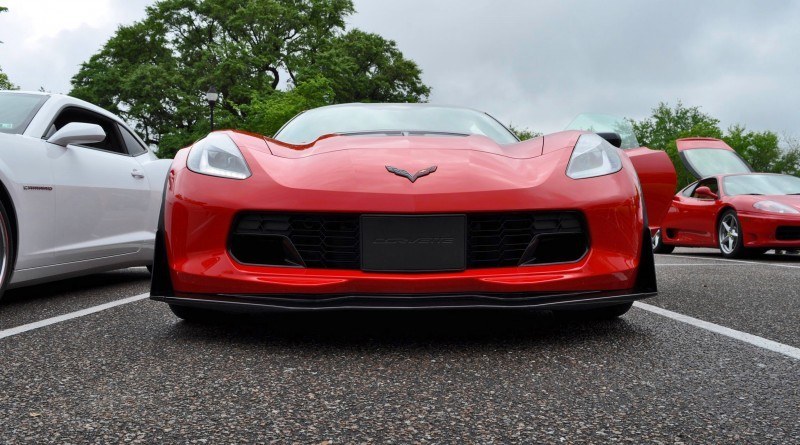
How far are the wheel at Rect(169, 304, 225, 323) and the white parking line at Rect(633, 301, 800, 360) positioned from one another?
2.15 m

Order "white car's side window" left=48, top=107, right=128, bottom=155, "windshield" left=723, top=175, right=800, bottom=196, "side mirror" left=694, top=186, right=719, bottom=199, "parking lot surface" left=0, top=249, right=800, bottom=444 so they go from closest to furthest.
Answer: "parking lot surface" left=0, top=249, right=800, bottom=444
"white car's side window" left=48, top=107, right=128, bottom=155
"windshield" left=723, top=175, right=800, bottom=196
"side mirror" left=694, top=186, right=719, bottom=199

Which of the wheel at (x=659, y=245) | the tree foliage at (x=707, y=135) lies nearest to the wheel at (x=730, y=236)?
the wheel at (x=659, y=245)

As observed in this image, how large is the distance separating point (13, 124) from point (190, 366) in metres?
2.50

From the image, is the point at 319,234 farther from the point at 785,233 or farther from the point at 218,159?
the point at 785,233

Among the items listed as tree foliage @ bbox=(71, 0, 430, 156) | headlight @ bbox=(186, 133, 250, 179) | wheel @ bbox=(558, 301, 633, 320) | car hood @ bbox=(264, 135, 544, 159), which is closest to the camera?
headlight @ bbox=(186, 133, 250, 179)

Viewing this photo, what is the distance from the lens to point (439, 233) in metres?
2.74

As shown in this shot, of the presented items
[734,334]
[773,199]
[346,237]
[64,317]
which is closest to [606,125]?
[734,334]

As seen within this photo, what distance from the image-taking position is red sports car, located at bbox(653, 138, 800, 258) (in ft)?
29.2

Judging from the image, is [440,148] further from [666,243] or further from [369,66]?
[369,66]

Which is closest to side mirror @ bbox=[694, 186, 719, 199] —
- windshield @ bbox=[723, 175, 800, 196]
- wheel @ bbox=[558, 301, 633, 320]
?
windshield @ bbox=[723, 175, 800, 196]

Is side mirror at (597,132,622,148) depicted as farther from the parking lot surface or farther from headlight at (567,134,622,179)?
the parking lot surface

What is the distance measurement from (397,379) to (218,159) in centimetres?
124

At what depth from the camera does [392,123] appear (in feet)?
13.3

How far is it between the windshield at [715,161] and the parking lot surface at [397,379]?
908 cm
